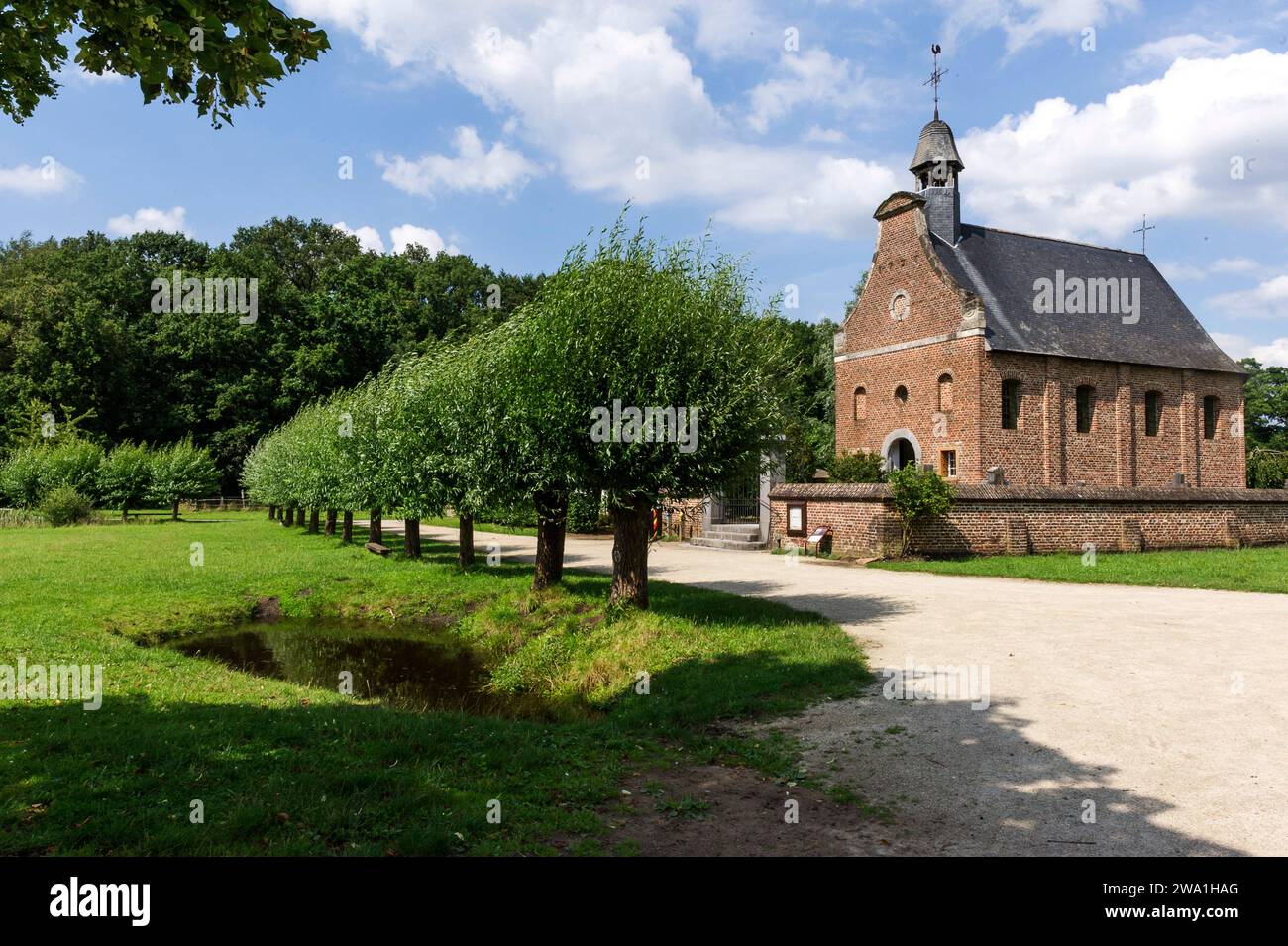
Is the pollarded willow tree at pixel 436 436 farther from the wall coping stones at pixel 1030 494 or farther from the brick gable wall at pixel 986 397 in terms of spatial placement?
the brick gable wall at pixel 986 397

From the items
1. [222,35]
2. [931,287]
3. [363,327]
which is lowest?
[222,35]

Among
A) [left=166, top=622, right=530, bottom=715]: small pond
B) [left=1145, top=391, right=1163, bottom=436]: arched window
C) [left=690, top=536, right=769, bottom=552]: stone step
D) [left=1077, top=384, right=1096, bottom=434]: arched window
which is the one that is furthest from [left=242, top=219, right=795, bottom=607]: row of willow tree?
[left=1145, top=391, right=1163, bottom=436]: arched window

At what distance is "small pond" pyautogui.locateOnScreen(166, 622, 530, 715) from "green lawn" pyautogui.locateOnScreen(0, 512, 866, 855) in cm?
53

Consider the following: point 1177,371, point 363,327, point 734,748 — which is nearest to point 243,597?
point 734,748

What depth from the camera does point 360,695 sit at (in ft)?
31.9

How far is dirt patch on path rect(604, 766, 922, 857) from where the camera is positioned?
4477 mm

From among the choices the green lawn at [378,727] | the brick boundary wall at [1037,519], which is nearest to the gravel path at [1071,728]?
the green lawn at [378,727]

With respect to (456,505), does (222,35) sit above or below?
above
